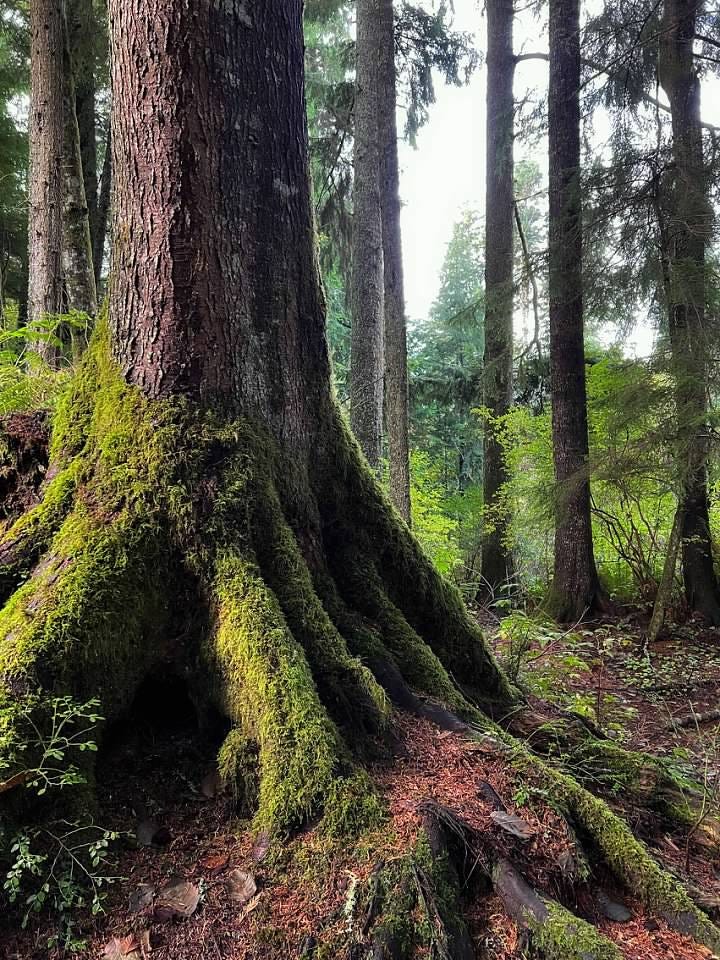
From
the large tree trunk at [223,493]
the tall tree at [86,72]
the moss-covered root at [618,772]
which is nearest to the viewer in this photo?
the large tree trunk at [223,493]

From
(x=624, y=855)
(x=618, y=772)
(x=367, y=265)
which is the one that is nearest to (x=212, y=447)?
(x=624, y=855)

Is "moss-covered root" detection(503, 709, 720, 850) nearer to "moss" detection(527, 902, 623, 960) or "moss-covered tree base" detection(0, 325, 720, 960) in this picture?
"moss-covered tree base" detection(0, 325, 720, 960)

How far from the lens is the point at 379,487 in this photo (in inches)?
125

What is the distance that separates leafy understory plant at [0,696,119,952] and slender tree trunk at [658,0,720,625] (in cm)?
621

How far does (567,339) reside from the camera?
8.41m

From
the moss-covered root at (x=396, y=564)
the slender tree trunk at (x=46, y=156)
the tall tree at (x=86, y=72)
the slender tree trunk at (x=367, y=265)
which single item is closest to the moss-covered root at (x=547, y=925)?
the moss-covered root at (x=396, y=564)

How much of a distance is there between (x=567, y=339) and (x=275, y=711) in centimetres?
765

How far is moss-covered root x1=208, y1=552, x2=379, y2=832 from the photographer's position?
1.87 meters

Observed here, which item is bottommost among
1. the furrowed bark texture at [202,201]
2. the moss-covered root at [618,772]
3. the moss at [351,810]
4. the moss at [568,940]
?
the moss-covered root at [618,772]

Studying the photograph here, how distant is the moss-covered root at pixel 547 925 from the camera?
1.55 m

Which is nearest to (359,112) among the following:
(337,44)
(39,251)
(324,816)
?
(39,251)

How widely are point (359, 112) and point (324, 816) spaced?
31.2ft

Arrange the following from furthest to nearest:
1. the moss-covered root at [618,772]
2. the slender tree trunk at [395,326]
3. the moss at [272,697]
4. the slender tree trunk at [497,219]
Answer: the slender tree trunk at [497,219]
the slender tree trunk at [395,326]
the moss-covered root at [618,772]
the moss at [272,697]

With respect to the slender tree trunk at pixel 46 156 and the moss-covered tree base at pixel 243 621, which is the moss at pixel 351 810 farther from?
the slender tree trunk at pixel 46 156
